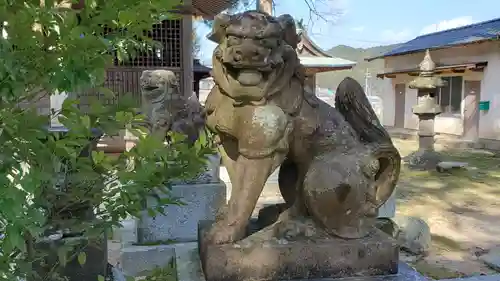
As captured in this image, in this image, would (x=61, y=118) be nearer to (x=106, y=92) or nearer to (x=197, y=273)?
(x=106, y=92)

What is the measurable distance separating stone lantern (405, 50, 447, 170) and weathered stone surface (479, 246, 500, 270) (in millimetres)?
4636

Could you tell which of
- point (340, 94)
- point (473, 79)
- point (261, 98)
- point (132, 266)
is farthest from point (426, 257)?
point (473, 79)

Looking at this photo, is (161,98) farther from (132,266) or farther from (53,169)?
(53,169)

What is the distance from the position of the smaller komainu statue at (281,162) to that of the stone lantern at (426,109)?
734 centimetres

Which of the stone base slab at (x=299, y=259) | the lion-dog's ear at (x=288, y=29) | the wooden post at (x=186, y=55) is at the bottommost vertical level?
the stone base slab at (x=299, y=259)

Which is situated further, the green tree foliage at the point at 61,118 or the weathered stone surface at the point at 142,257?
the weathered stone surface at the point at 142,257

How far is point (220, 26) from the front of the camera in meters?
1.53

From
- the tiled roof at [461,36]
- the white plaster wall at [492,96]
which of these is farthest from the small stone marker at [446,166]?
the tiled roof at [461,36]

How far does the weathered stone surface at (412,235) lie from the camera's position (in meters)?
3.83

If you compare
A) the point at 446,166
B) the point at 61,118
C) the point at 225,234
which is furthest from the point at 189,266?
the point at 446,166

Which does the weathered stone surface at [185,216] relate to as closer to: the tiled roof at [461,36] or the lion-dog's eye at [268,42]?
the lion-dog's eye at [268,42]

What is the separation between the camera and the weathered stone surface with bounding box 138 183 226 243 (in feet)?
10.7

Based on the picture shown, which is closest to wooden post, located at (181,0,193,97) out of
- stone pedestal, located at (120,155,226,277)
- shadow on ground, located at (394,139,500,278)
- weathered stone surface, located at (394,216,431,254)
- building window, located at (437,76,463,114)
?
shadow on ground, located at (394,139,500,278)

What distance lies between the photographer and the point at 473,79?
39.5ft
